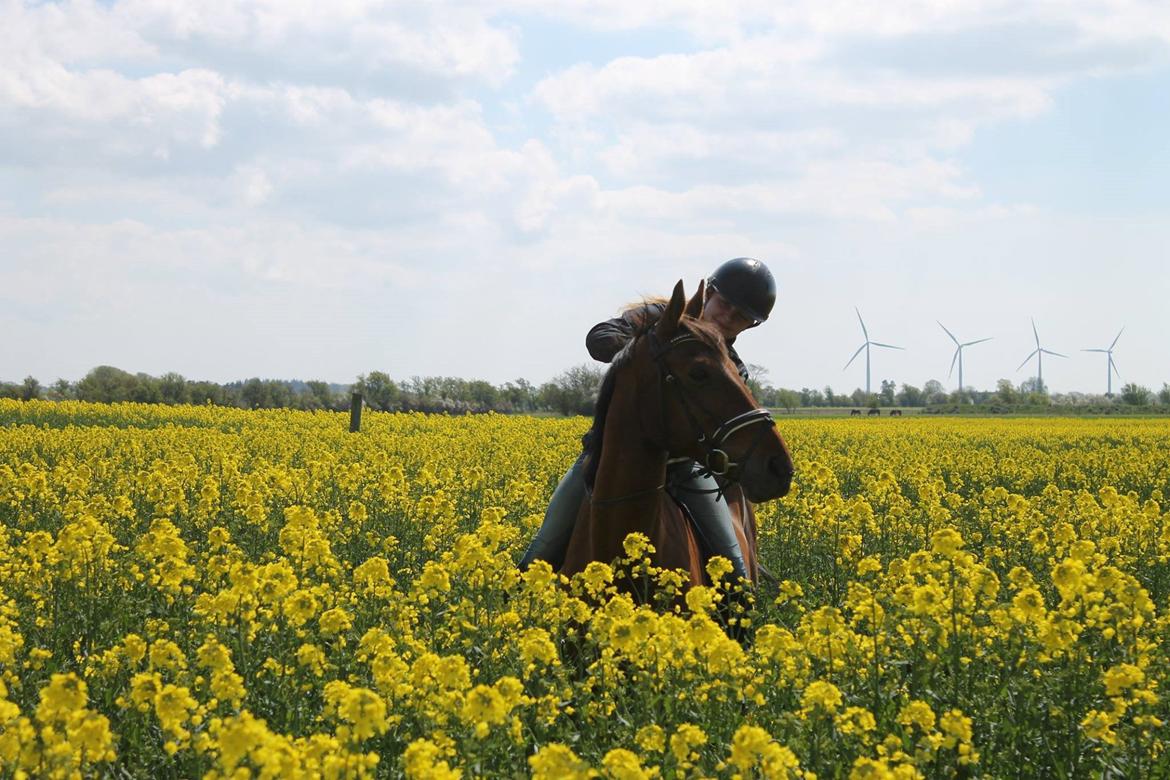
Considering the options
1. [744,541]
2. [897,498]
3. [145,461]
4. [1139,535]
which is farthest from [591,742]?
[145,461]

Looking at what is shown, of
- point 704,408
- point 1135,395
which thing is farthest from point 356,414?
point 1135,395

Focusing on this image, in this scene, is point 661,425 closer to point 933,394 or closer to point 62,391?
point 62,391

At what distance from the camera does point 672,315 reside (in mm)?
5430

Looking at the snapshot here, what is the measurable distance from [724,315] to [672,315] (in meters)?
1.86

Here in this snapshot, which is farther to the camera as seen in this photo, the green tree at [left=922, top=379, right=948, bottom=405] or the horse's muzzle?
the green tree at [left=922, top=379, right=948, bottom=405]

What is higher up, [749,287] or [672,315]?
[749,287]

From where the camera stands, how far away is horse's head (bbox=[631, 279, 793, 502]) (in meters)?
4.98

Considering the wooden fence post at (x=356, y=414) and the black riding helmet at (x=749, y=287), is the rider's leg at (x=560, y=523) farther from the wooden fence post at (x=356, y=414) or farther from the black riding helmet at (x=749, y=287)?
the wooden fence post at (x=356, y=414)

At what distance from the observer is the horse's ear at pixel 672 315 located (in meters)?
5.34

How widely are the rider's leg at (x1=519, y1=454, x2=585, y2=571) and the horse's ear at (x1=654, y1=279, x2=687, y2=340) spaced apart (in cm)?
114

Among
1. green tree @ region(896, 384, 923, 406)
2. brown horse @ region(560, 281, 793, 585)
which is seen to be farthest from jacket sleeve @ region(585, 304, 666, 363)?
green tree @ region(896, 384, 923, 406)

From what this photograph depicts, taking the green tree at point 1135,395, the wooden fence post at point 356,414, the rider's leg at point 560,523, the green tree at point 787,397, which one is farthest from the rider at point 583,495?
the green tree at point 787,397

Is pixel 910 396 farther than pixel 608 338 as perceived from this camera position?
Yes

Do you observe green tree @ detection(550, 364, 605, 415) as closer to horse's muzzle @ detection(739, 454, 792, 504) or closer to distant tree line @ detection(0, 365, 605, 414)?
distant tree line @ detection(0, 365, 605, 414)
